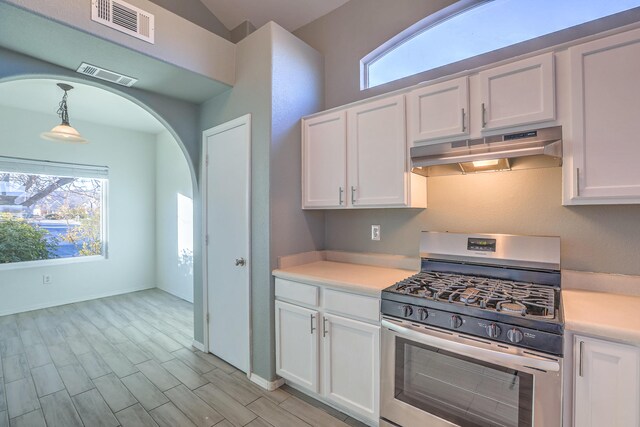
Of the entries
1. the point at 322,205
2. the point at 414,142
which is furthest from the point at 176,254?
the point at 414,142

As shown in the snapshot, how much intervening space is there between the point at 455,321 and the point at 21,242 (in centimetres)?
568

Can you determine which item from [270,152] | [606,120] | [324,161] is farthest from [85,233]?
[606,120]

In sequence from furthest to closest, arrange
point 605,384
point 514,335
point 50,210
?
1. point 50,210
2. point 514,335
3. point 605,384

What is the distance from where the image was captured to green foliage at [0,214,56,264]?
163 inches

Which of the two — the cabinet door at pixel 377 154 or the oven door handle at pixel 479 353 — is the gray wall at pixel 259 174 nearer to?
the cabinet door at pixel 377 154

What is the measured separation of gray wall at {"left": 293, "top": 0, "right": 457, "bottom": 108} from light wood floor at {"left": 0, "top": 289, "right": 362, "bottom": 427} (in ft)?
8.48

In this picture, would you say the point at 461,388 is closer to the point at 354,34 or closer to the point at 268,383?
the point at 268,383

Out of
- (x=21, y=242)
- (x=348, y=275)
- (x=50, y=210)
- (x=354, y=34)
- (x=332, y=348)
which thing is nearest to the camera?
(x=332, y=348)

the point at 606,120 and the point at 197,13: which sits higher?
the point at 197,13

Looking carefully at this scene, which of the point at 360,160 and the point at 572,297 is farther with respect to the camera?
the point at 360,160

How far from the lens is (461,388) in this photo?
1.53 m

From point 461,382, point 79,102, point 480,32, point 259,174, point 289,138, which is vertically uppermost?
point 79,102

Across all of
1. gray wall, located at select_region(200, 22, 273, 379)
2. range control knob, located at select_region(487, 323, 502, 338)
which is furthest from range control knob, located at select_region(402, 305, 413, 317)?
gray wall, located at select_region(200, 22, 273, 379)

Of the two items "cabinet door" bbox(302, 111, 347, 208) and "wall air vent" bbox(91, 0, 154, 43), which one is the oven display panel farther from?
"wall air vent" bbox(91, 0, 154, 43)
